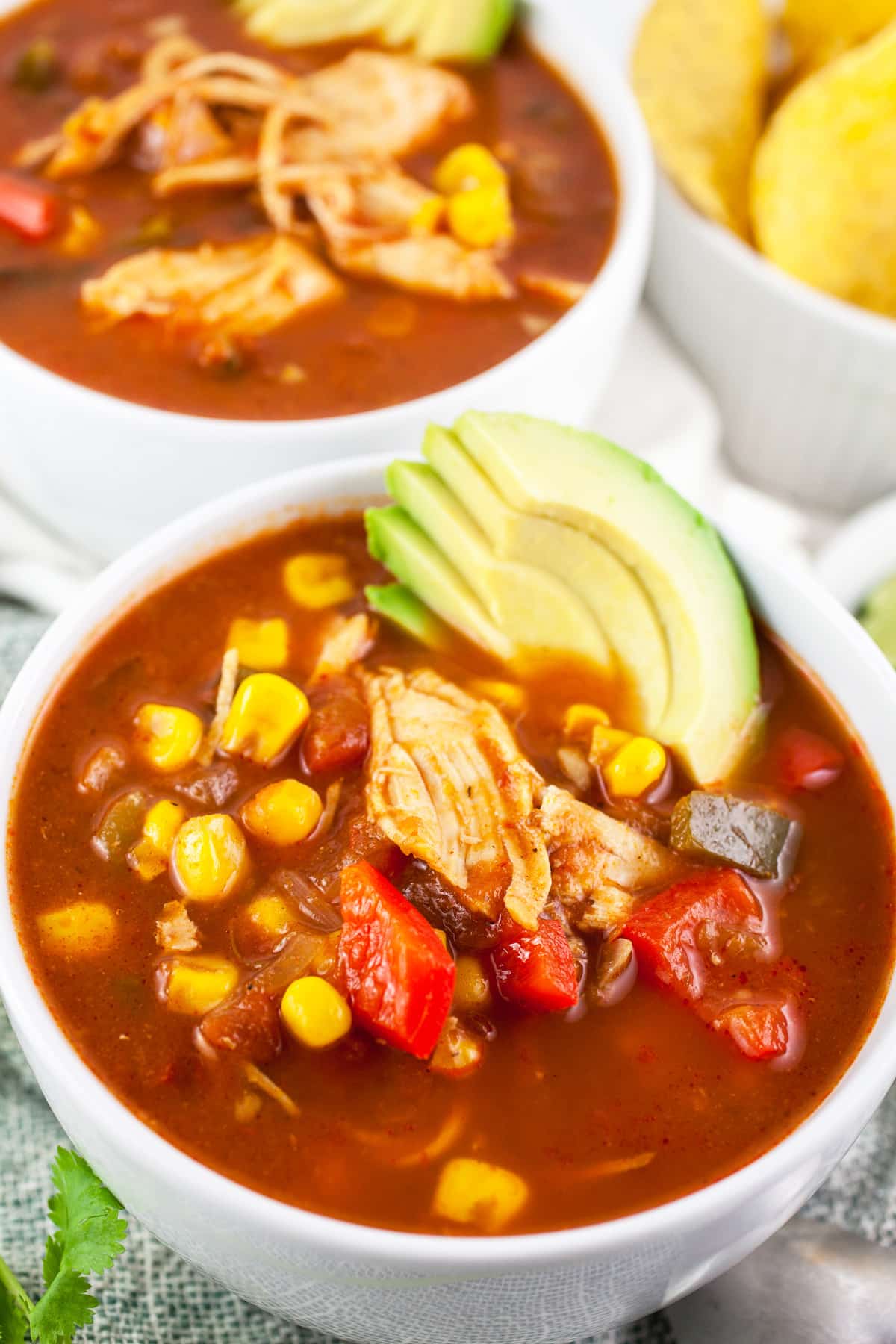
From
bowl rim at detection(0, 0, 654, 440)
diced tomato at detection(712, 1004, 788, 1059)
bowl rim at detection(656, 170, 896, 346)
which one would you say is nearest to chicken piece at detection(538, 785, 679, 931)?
diced tomato at detection(712, 1004, 788, 1059)

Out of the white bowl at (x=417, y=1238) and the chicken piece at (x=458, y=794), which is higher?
the chicken piece at (x=458, y=794)

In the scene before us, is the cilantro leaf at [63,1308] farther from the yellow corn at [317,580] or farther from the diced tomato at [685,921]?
the yellow corn at [317,580]

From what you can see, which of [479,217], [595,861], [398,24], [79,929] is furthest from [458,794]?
[398,24]

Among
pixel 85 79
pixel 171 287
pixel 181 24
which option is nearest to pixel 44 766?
pixel 171 287

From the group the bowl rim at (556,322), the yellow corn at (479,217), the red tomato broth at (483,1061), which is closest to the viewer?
the red tomato broth at (483,1061)

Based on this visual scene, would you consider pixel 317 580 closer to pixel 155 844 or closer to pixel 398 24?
pixel 155 844

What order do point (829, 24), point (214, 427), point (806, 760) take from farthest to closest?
point (829, 24) → point (214, 427) → point (806, 760)

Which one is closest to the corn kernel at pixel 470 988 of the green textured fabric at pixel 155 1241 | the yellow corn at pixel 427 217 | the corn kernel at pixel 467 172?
the green textured fabric at pixel 155 1241
